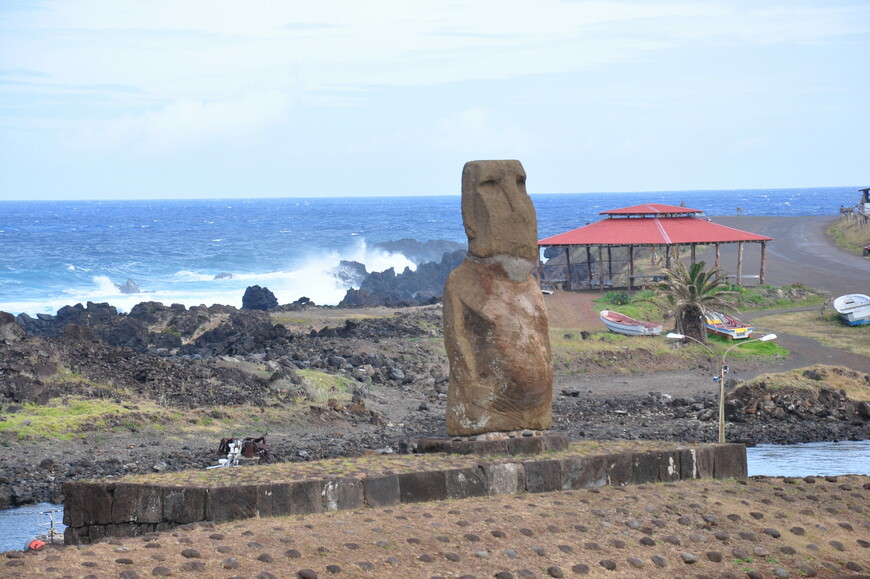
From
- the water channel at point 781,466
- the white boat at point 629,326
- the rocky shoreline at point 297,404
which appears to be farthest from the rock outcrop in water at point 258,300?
the water channel at point 781,466

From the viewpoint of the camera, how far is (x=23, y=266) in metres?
83.1

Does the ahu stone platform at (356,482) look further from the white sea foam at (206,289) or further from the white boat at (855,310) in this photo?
the white sea foam at (206,289)

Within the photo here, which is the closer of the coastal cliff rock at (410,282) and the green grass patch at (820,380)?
the green grass patch at (820,380)

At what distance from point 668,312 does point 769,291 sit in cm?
849

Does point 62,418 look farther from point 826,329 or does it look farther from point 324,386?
point 826,329

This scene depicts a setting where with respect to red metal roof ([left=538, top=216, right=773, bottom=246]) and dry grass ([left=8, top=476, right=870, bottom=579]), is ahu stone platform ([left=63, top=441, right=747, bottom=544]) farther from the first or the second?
red metal roof ([left=538, top=216, right=773, bottom=246])

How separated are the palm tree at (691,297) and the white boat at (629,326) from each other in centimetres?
97

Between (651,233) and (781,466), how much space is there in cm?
2267

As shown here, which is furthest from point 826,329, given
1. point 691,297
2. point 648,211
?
point 648,211

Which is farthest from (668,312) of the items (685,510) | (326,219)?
(326,219)

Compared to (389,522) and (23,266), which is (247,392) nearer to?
(389,522)

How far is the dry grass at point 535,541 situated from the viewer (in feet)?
31.9

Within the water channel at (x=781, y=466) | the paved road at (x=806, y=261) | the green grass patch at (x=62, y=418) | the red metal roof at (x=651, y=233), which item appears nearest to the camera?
the water channel at (x=781, y=466)

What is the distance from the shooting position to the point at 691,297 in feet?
113
